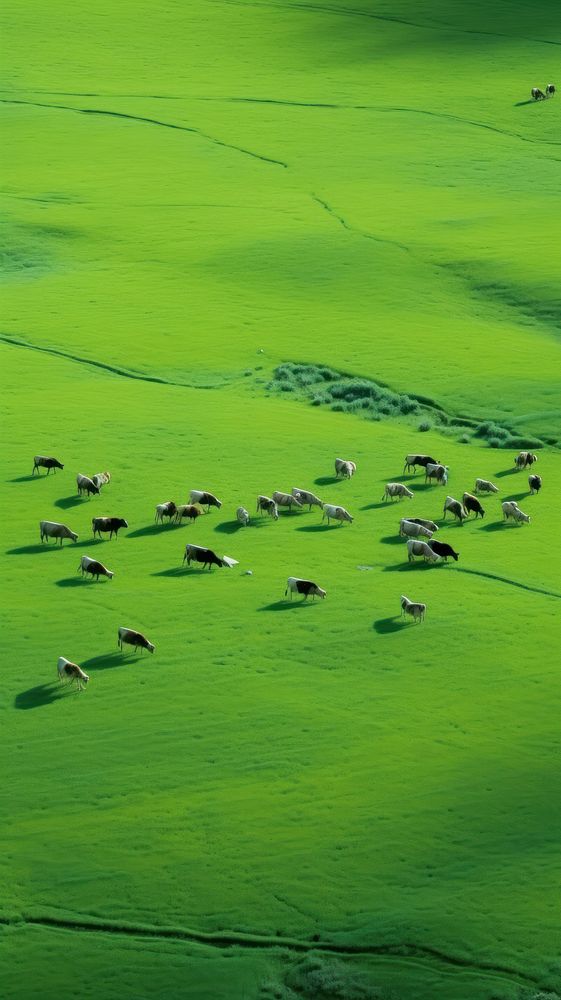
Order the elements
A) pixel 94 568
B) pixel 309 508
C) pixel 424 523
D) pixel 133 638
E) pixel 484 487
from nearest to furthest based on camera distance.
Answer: pixel 133 638
pixel 94 568
pixel 424 523
pixel 309 508
pixel 484 487

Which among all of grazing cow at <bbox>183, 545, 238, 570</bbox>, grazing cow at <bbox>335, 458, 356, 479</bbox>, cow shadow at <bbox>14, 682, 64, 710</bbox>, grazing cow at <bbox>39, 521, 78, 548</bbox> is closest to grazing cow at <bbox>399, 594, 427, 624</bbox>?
grazing cow at <bbox>183, 545, 238, 570</bbox>

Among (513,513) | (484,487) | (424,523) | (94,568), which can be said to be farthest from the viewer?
Answer: (484,487)

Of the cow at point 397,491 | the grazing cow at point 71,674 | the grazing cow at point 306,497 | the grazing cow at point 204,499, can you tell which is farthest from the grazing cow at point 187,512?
the grazing cow at point 71,674

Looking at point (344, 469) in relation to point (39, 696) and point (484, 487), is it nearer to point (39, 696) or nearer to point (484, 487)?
point (484, 487)

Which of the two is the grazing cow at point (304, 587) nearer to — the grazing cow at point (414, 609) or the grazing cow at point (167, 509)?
the grazing cow at point (414, 609)

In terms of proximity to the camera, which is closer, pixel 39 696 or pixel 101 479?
pixel 39 696

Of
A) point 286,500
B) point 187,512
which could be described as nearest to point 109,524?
point 187,512

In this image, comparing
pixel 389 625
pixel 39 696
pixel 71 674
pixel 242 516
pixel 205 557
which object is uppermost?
pixel 242 516
